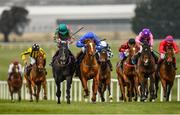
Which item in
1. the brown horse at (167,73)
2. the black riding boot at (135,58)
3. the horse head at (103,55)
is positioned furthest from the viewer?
the horse head at (103,55)

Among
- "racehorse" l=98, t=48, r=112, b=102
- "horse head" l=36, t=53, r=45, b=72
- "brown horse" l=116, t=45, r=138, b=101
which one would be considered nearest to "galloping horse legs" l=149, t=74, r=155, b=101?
"brown horse" l=116, t=45, r=138, b=101

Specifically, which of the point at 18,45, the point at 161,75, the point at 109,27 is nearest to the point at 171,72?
the point at 161,75

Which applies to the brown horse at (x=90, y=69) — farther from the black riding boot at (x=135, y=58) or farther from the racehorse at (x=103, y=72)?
the racehorse at (x=103, y=72)

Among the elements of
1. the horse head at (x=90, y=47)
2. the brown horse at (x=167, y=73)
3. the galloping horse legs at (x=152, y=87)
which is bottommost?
the galloping horse legs at (x=152, y=87)

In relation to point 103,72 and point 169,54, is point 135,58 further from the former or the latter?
point 103,72

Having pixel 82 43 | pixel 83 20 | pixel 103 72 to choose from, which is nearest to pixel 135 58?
pixel 103 72

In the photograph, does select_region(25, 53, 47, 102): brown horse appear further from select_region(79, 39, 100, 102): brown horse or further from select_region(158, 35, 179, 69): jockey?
select_region(158, 35, 179, 69): jockey

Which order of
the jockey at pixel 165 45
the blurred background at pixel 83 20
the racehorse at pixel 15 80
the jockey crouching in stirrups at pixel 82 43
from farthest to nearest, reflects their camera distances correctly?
the blurred background at pixel 83 20, the racehorse at pixel 15 80, the jockey at pixel 165 45, the jockey crouching in stirrups at pixel 82 43

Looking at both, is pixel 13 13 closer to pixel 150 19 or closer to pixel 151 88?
pixel 150 19

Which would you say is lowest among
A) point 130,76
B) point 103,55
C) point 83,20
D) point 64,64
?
point 130,76

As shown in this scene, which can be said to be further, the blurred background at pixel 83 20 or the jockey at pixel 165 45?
the blurred background at pixel 83 20

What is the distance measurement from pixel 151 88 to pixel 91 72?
175 centimetres

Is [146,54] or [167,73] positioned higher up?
Answer: [146,54]

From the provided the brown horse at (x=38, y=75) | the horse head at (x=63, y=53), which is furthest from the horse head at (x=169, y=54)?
the brown horse at (x=38, y=75)
